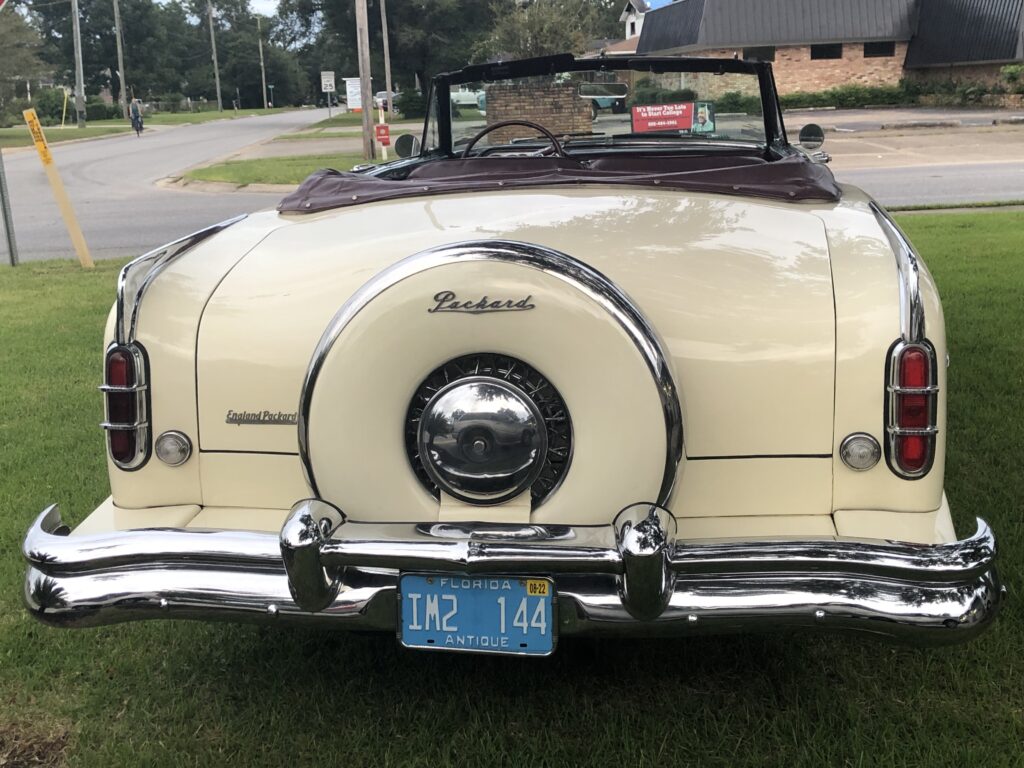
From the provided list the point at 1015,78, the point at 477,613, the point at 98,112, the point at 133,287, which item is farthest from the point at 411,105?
the point at 477,613

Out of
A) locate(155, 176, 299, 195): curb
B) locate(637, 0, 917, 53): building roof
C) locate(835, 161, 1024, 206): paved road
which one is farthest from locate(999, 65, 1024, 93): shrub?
locate(155, 176, 299, 195): curb

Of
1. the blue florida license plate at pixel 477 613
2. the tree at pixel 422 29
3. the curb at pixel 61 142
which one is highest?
the tree at pixel 422 29

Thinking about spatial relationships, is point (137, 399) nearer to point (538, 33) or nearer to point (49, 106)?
point (538, 33)

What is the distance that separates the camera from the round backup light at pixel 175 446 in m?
2.45

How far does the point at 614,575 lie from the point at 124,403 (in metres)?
1.30

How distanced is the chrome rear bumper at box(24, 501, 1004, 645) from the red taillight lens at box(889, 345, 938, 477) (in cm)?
22

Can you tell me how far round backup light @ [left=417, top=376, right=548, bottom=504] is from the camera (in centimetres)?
214

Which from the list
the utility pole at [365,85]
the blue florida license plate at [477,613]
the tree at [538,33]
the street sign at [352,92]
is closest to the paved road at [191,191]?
the street sign at [352,92]

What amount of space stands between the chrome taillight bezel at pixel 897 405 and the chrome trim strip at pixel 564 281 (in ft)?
1.65

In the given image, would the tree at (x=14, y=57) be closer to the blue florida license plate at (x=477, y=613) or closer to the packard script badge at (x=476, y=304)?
the packard script badge at (x=476, y=304)

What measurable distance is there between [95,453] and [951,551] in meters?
3.69

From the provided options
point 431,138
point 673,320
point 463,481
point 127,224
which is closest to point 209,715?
point 463,481

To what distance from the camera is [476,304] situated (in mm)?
2115

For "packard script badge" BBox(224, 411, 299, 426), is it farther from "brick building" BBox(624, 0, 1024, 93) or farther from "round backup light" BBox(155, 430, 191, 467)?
"brick building" BBox(624, 0, 1024, 93)
